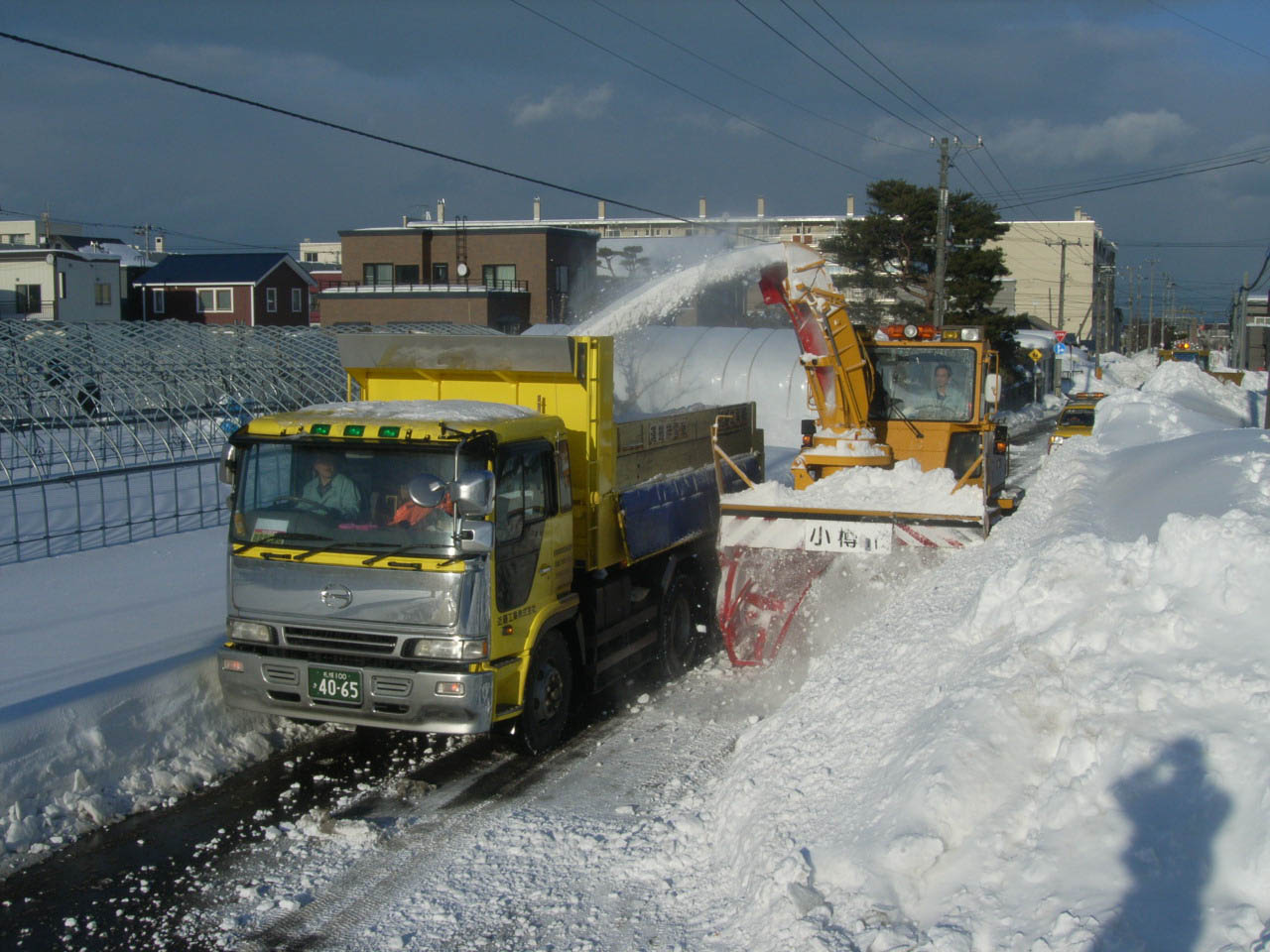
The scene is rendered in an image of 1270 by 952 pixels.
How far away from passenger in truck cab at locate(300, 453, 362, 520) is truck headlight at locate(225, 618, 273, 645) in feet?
2.96

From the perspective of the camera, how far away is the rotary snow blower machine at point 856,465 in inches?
394

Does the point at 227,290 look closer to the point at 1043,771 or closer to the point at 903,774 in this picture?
the point at 903,774

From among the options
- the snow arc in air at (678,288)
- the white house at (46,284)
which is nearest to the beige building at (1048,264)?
the white house at (46,284)

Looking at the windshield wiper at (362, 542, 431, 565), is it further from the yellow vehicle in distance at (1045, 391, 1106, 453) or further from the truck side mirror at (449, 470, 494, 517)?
the yellow vehicle in distance at (1045, 391, 1106, 453)

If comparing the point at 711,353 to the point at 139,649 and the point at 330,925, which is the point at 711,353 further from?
the point at 330,925

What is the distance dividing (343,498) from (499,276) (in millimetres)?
42386

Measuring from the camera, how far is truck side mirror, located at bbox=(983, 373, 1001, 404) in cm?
1180

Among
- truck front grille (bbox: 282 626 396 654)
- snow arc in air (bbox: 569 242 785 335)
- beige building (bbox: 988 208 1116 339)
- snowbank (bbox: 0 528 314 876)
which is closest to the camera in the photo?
snowbank (bbox: 0 528 314 876)

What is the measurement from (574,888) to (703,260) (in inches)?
361

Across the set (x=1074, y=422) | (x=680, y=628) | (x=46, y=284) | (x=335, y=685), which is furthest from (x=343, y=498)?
(x=46, y=284)

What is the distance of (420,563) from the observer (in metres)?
7.14

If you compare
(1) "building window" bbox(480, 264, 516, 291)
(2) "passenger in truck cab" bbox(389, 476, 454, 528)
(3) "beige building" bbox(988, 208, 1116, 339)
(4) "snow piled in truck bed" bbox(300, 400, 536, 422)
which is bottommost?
(2) "passenger in truck cab" bbox(389, 476, 454, 528)

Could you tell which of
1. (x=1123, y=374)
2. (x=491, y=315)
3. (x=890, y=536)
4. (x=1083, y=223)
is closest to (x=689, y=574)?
(x=890, y=536)

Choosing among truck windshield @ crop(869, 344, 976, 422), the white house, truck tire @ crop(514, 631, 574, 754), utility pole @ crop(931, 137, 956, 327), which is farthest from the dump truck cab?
the white house
